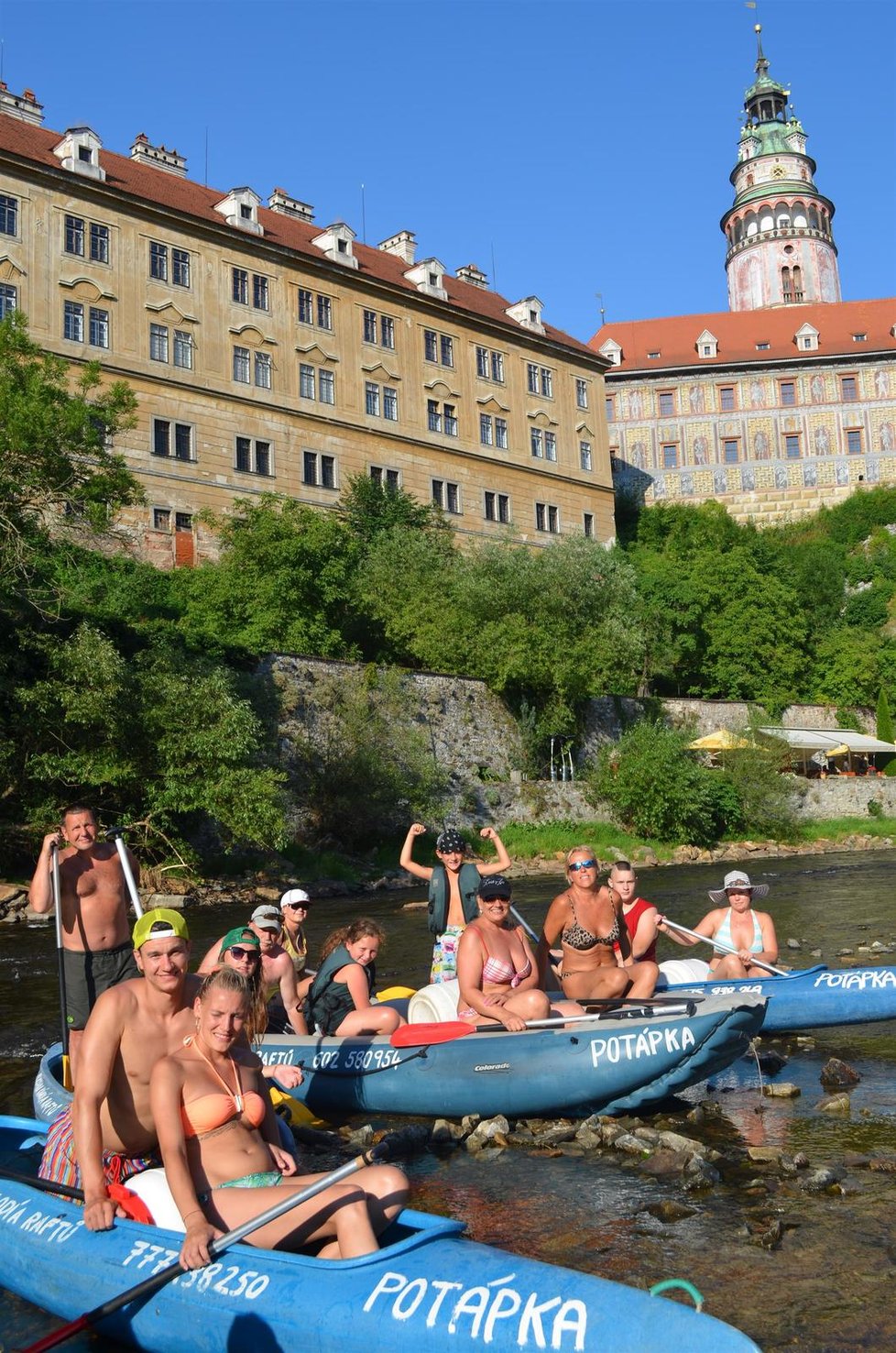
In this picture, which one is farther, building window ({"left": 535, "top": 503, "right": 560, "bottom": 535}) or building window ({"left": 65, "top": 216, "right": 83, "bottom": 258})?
building window ({"left": 535, "top": 503, "right": 560, "bottom": 535})

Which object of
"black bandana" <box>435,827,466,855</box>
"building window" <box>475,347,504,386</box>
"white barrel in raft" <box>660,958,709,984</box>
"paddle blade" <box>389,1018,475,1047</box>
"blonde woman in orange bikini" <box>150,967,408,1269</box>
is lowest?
"white barrel in raft" <box>660,958,709,984</box>

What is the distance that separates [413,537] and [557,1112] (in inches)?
1241

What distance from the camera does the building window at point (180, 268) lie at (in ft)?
122

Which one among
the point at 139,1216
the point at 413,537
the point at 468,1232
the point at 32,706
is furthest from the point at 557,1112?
the point at 413,537

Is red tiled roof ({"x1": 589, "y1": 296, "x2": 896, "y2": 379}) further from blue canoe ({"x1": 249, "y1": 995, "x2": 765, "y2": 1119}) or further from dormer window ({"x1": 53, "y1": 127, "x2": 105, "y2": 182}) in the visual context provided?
blue canoe ({"x1": 249, "y1": 995, "x2": 765, "y2": 1119})

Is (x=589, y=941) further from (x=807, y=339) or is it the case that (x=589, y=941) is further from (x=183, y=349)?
(x=807, y=339)

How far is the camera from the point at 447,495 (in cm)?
4412

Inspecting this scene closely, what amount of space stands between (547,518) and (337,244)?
13.5 m

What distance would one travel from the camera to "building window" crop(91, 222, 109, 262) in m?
35.0

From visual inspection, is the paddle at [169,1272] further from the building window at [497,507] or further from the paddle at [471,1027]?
the building window at [497,507]

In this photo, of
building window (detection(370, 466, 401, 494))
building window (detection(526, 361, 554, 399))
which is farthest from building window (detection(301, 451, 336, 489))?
building window (detection(526, 361, 554, 399))

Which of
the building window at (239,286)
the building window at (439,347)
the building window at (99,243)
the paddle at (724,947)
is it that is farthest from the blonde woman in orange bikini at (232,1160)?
the building window at (439,347)

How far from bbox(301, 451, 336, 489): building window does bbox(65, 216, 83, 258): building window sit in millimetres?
9527

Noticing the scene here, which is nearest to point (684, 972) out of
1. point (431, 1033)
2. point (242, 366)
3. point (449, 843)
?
point (449, 843)
